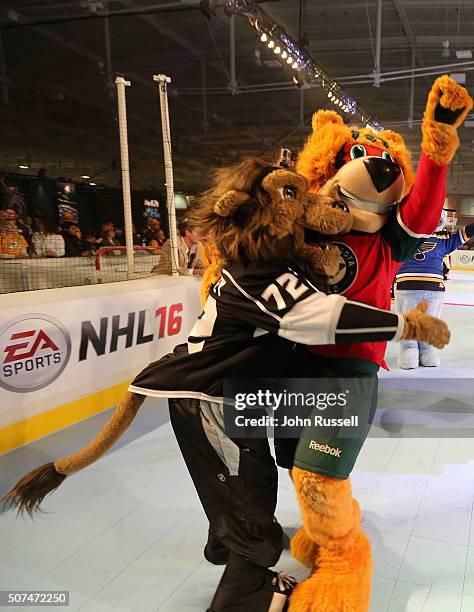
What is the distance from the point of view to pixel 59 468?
4.55 ft

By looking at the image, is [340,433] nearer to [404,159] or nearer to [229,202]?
[229,202]

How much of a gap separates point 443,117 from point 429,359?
122 inches

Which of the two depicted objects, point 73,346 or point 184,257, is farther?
point 184,257

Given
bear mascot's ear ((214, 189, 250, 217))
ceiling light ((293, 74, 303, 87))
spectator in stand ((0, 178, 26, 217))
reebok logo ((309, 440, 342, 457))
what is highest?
ceiling light ((293, 74, 303, 87))

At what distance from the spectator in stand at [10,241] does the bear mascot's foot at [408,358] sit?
13.9 ft

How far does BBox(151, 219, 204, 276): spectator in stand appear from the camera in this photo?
12.4 feet

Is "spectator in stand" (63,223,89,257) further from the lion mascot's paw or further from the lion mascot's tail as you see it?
the lion mascot's paw

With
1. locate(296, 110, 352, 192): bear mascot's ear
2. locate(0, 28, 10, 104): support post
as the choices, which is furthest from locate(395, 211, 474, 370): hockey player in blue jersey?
locate(0, 28, 10, 104): support post

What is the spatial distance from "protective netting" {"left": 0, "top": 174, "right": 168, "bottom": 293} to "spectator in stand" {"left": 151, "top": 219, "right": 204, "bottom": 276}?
212 mm

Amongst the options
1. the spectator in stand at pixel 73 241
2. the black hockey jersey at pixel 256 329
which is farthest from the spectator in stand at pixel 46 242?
the black hockey jersey at pixel 256 329

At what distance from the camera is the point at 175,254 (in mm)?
3596

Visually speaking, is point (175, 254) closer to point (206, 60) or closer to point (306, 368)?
point (306, 368)

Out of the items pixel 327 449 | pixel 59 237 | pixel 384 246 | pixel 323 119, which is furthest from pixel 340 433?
pixel 59 237

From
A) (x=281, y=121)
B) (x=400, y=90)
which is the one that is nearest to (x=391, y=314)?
(x=400, y=90)
